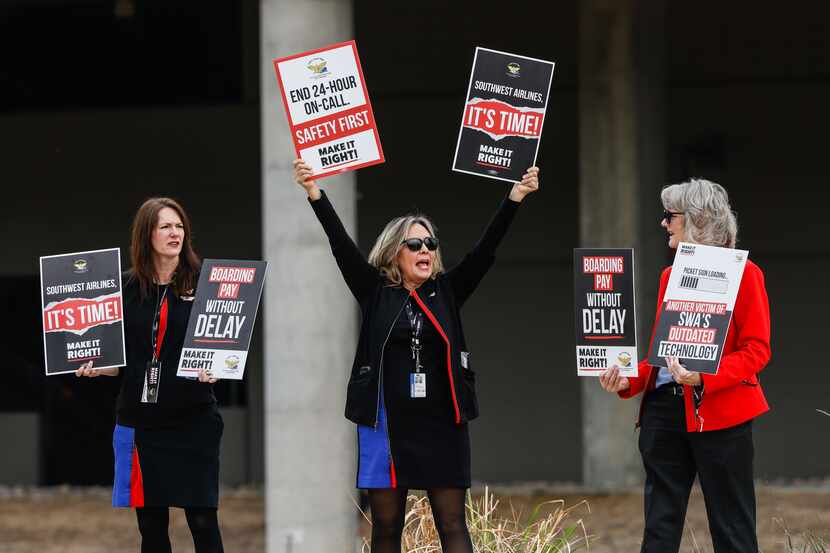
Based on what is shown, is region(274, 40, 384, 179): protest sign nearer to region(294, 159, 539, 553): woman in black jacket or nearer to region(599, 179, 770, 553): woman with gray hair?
region(294, 159, 539, 553): woman in black jacket

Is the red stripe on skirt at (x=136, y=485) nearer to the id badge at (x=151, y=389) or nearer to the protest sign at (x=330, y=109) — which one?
the id badge at (x=151, y=389)

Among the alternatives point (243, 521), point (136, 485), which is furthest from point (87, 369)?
point (243, 521)

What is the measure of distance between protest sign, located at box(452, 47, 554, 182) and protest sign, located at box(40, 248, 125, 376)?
1.44 metres

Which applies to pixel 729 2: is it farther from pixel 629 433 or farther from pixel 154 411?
pixel 154 411

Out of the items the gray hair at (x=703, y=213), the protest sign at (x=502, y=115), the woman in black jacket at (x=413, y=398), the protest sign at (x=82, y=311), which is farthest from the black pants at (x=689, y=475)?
the protest sign at (x=82, y=311)

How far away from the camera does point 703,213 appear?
16.4 feet

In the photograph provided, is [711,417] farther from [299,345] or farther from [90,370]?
[299,345]

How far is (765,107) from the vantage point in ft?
47.3

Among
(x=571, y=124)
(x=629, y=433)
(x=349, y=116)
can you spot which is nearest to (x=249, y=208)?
(x=571, y=124)

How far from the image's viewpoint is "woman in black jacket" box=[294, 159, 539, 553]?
16.6 ft

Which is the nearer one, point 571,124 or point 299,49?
point 299,49

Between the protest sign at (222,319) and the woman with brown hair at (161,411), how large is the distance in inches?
3.0

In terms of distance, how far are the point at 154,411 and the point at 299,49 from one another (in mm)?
4464

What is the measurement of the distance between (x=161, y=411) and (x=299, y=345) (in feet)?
13.3
